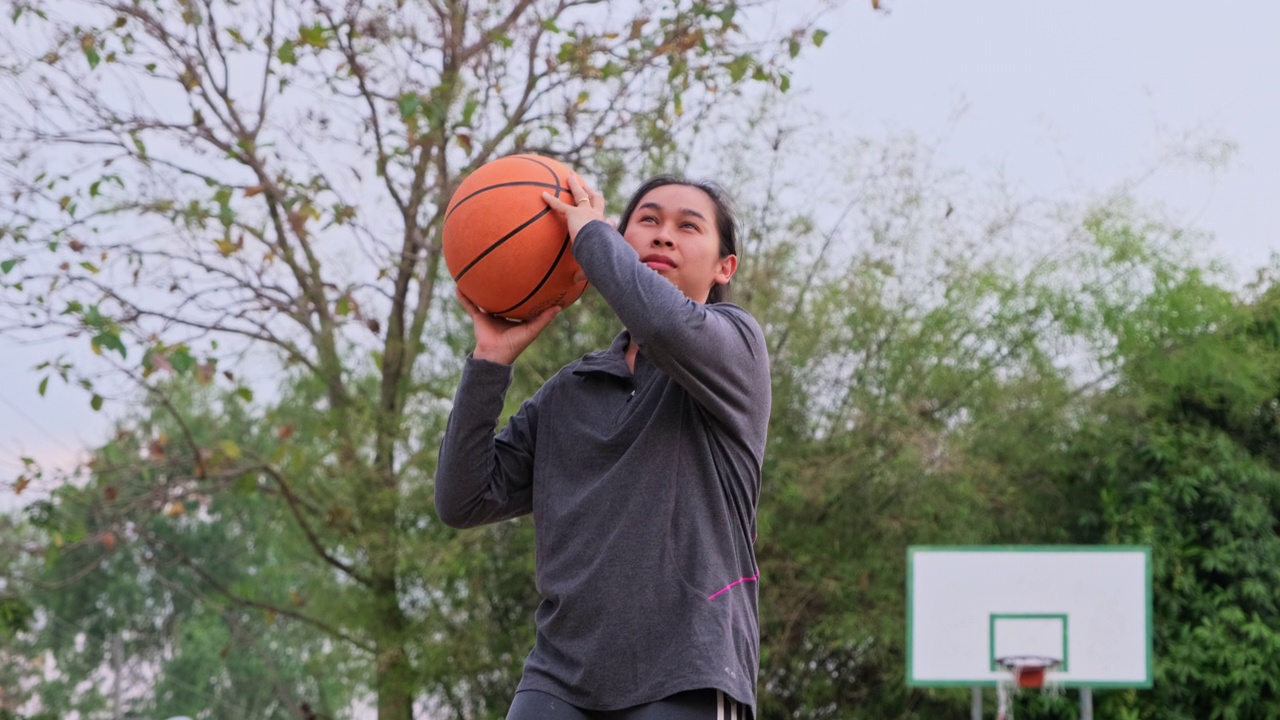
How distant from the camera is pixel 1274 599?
22.9 ft

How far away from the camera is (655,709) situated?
5.47 feet

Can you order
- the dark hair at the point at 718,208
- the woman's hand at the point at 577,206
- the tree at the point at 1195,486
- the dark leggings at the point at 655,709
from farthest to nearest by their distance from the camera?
the tree at the point at 1195,486 → the dark hair at the point at 718,208 → the woman's hand at the point at 577,206 → the dark leggings at the point at 655,709

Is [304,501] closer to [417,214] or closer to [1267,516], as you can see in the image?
[417,214]

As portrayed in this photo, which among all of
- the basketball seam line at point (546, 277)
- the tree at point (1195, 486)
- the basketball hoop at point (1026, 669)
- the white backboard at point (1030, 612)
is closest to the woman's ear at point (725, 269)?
the basketball seam line at point (546, 277)

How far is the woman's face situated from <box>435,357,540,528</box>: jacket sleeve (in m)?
0.27

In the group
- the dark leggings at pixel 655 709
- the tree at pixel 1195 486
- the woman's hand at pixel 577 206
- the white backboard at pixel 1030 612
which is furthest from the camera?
the tree at pixel 1195 486

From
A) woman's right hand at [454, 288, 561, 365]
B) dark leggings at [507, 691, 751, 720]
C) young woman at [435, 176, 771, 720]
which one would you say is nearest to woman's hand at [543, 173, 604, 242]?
young woman at [435, 176, 771, 720]

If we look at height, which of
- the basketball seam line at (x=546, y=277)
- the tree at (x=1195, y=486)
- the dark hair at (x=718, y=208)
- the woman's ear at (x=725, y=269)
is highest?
the tree at (x=1195, y=486)

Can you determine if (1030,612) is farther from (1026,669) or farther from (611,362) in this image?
(611,362)

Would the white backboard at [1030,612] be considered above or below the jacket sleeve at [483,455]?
above

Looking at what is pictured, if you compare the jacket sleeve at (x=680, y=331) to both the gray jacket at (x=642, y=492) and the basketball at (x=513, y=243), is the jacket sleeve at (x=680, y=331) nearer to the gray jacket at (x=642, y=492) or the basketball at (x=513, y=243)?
the gray jacket at (x=642, y=492)

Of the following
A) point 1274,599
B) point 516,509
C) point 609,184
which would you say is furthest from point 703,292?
point 1274,599

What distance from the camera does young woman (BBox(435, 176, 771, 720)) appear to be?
67.0 inches

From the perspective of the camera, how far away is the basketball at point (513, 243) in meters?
1.97
